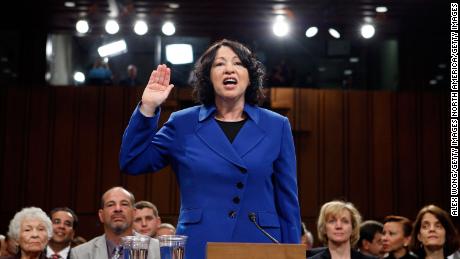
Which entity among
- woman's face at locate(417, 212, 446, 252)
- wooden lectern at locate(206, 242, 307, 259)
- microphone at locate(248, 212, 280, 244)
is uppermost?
microphone at locate(248, 212, 280, 244)

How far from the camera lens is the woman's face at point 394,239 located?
5.68 m

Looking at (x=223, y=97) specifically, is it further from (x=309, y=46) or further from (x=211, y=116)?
(x=309, y=46)

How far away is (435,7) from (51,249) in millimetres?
5844

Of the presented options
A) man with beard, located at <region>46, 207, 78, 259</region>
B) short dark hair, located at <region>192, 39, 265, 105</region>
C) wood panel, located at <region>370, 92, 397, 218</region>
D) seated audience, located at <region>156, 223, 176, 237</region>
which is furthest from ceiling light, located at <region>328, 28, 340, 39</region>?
short dark hair, located at <region>192, 39, 265, 105</region>

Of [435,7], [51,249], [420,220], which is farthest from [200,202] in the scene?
[435,7]

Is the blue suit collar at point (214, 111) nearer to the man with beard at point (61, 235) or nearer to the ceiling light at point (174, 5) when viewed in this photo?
the man with beard at point (61, 235)

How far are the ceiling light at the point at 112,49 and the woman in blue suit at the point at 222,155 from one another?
26.7 feet

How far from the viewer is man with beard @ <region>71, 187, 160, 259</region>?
14.2ft

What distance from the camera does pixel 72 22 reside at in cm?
1025

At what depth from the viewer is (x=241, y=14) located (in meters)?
9.77

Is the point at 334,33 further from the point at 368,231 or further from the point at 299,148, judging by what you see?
the point at 368,231

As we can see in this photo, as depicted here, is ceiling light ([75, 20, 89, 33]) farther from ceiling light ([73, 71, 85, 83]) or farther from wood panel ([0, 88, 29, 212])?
wood panel ([0, 88, 29, 212])

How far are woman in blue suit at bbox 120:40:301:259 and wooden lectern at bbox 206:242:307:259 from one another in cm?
42

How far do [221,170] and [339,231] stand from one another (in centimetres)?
270
